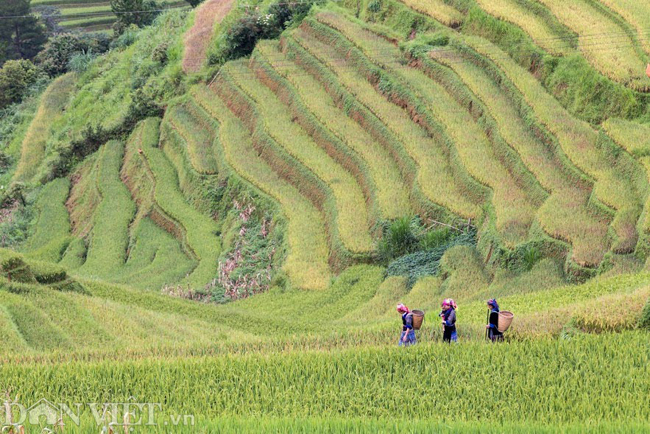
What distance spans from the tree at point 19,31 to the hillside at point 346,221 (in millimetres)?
20956

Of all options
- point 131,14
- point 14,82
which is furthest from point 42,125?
point 131,14

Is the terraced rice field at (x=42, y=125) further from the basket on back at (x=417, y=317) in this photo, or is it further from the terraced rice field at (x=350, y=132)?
the basket on back at (x=417, y=317)

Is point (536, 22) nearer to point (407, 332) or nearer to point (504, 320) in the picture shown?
point (504, 320)

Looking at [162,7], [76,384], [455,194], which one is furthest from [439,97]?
[162,7]

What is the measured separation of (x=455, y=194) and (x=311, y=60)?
1509 cm

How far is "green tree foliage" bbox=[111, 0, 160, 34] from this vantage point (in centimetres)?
7181

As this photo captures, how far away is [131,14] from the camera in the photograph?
238 ft

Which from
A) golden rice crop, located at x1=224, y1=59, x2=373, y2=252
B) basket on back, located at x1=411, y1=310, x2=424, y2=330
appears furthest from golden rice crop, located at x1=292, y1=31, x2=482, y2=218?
basket on back, located at x1=411, y1=310, x2=424, y2=330

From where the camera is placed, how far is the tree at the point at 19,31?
78.2 metres

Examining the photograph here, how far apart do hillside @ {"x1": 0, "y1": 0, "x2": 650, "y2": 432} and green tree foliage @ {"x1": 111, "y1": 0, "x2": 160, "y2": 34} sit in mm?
12219

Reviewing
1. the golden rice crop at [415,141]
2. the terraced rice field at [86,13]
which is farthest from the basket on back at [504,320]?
the terraced rice field at [86,13]

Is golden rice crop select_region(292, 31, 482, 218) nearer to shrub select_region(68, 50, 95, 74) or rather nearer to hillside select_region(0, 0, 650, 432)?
hillside select_region(0, 0, 650, 432)

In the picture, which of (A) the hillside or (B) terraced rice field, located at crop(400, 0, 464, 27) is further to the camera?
(B) terraced rice field, located at crop(400, 0, 464, 27)

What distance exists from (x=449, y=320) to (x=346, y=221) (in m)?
17.0
